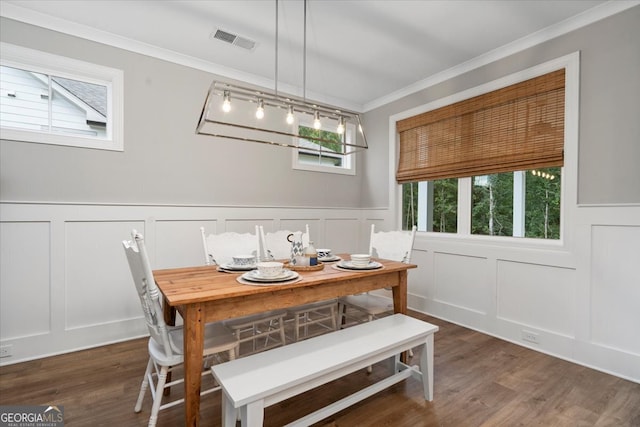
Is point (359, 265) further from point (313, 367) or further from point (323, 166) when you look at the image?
point (323, 166)

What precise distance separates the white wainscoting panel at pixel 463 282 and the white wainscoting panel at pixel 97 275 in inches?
124

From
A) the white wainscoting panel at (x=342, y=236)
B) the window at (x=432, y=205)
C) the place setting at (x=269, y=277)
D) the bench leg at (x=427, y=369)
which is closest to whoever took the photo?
the place setting at (x=269, y=277)

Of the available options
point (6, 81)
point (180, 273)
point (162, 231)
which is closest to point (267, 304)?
point (180, 273)

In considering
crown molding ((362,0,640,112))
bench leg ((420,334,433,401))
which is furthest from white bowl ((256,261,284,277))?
crown molding ((362,0,640,112))

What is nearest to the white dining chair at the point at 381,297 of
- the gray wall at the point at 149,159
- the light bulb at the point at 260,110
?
the gray wall at the point at 149,159

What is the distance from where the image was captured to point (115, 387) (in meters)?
2.14

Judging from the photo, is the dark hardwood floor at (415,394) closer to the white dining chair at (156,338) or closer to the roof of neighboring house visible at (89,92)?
the white dining chair at (156,338)

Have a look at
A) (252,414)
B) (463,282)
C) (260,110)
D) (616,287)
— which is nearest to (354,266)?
(252,414)

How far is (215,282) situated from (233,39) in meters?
2.24

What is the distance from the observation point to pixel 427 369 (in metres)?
2.01

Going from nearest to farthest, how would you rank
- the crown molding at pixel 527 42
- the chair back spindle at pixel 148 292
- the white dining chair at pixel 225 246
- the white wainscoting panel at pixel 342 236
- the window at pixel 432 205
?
1. the chair back spindle at pixel 148 292
2. the crown molding at pixel 527 42
3. the white dining chair at pixel 225 246
4. the window at pixel 432 205
5. the white wainscoting panel at pixel 342 236

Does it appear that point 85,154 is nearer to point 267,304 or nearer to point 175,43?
point 175,43

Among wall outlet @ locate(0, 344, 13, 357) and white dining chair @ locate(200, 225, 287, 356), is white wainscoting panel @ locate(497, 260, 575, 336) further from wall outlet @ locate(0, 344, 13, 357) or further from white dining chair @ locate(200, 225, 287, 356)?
wall outlet @ locate(0, 344, 13, 357)

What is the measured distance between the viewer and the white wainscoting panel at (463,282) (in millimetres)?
3146
